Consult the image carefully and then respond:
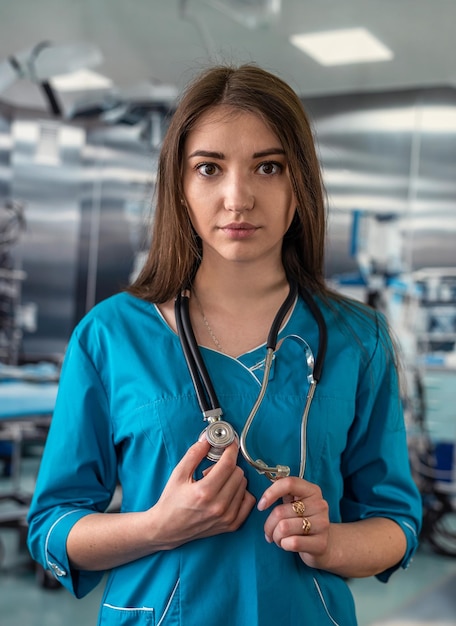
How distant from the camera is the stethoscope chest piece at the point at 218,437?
893 millimetres

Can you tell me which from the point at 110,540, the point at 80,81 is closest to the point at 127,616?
the point at 110,540

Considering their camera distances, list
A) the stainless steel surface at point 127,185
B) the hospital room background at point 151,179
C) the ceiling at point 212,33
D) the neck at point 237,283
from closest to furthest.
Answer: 1. the neck at point 237,283
2. the hospital room background at point 151,179
3. the stainless steel surface at point 127,185
4. the ceiling at point 212,33

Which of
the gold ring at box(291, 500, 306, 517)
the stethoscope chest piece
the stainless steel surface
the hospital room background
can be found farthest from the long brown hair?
the stainless steel surface

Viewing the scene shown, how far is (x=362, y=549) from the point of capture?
3.22 ft

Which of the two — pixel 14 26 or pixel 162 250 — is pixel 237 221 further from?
pixel 14 26

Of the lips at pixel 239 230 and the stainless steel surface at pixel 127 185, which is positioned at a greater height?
the stainless steel surface at pixel 127 185

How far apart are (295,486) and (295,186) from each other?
41 cm

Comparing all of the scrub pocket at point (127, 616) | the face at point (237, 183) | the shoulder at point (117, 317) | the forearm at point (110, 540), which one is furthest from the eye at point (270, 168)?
the scrub pocket at point (127, 616)

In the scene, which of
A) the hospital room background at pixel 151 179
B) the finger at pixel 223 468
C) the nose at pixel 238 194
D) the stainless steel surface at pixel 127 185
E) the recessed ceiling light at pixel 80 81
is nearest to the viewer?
the finger at pixel 223 468

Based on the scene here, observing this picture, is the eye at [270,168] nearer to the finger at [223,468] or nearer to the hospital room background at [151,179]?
the finger at [223,468]

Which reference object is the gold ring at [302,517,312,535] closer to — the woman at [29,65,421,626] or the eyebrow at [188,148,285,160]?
the woman at [29,65,421,626]

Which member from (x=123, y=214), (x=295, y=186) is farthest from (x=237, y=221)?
(x=123, y=214)

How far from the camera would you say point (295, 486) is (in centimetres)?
88

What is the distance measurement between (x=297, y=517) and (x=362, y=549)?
0.50 feet
